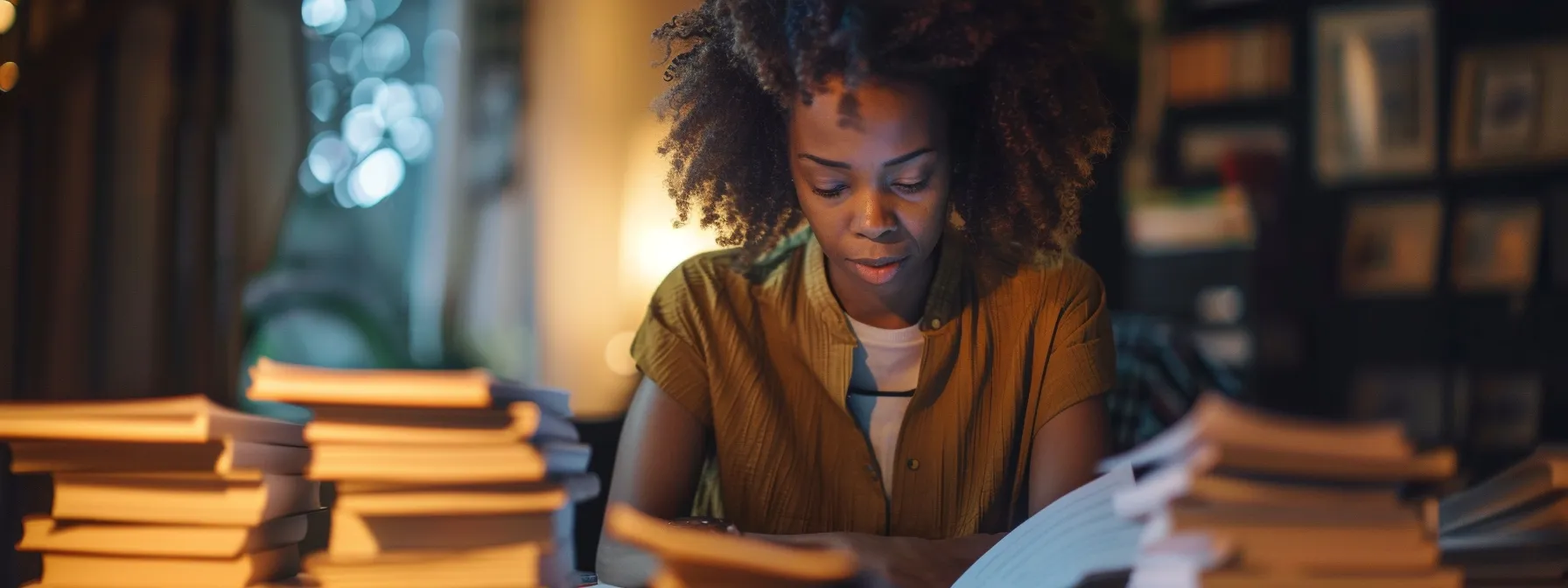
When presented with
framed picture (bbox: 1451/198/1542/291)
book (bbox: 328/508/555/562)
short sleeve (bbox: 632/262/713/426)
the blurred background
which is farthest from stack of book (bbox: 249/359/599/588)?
framed picture (bbox: 1451/198/1542/291)

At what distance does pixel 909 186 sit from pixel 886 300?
237mm

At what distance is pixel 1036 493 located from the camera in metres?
1.25

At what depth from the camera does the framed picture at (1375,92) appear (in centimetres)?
394

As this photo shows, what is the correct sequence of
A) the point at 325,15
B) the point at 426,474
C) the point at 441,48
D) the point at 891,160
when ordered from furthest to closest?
1. the point at 441,48
2. the point at 325,15
3. the point at 891,160
4. the point at 426,474

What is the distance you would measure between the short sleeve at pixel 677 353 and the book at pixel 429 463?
22.6 inches

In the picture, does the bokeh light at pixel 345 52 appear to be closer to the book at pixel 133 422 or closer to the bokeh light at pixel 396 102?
the bokeh light at pixel 396 102

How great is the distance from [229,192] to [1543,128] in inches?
153

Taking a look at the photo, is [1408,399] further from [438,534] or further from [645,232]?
[438,534]

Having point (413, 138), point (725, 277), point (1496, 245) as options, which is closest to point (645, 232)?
point (413, 138)

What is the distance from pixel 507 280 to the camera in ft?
14.4

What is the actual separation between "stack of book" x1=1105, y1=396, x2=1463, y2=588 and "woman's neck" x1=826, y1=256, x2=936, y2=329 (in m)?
0.69

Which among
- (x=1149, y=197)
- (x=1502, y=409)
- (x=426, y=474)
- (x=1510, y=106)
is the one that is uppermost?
(x=1510, y=106)

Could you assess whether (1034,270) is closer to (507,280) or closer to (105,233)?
(105,233)

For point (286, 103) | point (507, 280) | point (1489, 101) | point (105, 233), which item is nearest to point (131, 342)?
point (105, 233)
